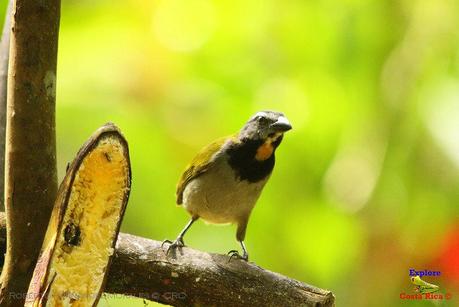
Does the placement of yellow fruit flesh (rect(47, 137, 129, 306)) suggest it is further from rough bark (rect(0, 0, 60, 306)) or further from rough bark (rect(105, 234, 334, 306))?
rough bark (rect(105, 234, 334, 306))

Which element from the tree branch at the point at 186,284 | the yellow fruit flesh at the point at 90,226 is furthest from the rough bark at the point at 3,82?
the yellow fruit flesh at the point at 90,226

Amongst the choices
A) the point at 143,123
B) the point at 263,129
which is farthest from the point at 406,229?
the point at 143,123

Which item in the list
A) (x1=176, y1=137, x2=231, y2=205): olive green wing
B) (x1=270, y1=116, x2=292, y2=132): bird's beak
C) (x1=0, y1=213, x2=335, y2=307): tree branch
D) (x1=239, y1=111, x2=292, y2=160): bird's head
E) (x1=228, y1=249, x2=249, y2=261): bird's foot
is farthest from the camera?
(x1=176, y1=137, x2=231, y2=205): olive green wing

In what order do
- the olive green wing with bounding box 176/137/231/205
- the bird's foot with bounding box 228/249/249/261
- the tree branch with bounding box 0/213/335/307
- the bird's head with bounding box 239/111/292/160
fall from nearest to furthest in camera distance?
the tree branch with bounding box 0/213/335/307 → the bird's foot with bounding box 228/249/249/261 → the bird's head with bounding box 239/111/292/160 → the olive green wing with bounding box 176/137/231/205

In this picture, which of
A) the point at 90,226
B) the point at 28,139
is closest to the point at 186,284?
the point at 90,226

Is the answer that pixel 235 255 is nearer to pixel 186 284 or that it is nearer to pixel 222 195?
pixel 186 284

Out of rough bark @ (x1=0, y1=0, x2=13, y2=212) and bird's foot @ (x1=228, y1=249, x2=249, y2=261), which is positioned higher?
rough bark @ (x1=0, y1=0, x2=13, y2=212)

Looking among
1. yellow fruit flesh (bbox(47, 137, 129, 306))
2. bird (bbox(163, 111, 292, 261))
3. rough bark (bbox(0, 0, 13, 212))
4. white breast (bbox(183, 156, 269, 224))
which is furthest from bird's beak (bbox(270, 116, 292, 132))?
yellow fruit flesh (bbox(47, 137, 129, 306))

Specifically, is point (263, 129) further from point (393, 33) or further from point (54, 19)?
point (54, 19)
